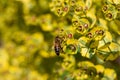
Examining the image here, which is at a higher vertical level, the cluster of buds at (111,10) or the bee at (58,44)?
the cluster of buds at (111,10)

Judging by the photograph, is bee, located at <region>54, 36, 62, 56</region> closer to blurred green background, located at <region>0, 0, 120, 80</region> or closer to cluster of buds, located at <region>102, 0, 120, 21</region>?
cluster of buds, located at <region>102, 0, 120, 21</region>

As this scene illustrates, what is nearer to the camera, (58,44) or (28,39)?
(58,44)

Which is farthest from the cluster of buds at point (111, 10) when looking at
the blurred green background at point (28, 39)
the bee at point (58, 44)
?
the blurred green background at point (28, 39)

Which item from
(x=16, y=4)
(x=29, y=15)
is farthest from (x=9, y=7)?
(x=29, y=15)

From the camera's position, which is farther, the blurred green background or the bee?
the blurred green background

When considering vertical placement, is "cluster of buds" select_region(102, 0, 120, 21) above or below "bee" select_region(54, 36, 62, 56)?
above

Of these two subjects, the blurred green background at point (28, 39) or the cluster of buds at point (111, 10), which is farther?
the blurred green background at point (28, 39)

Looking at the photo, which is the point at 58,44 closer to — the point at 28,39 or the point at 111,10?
the point at 111,10

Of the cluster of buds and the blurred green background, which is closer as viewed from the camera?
the cluster of buds

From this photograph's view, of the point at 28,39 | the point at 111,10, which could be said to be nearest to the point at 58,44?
the point at 111,10

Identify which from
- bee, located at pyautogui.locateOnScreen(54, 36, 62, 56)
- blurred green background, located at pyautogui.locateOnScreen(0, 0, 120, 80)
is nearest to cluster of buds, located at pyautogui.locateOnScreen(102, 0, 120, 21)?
bee, located at pyautogui.locateOnScreen(54, 36, 62, 56)

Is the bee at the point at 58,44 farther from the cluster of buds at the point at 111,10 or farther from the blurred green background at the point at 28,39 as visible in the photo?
the blurred green background at the point at 28,39

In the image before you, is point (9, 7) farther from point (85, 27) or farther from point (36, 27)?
point (85, 27)
